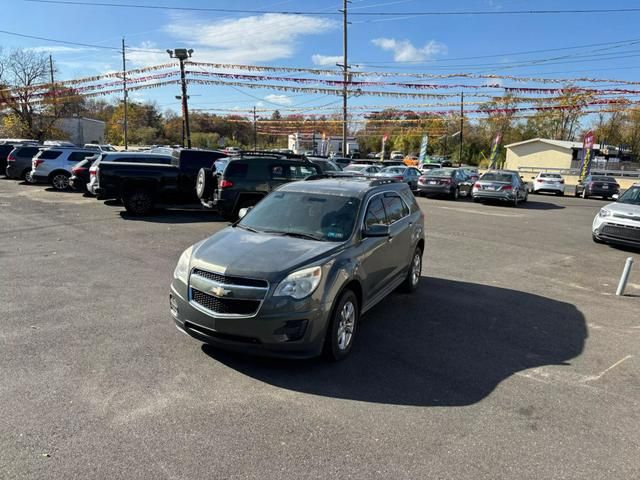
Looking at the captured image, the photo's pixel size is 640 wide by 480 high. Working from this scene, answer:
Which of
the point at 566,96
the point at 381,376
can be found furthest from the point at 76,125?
the point at 381,376

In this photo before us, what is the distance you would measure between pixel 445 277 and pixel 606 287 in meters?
2.68

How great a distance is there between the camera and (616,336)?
5562mm

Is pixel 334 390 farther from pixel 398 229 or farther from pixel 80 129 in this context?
pixel 80 129

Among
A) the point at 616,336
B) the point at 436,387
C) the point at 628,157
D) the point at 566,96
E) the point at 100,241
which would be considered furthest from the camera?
the point at 628,157

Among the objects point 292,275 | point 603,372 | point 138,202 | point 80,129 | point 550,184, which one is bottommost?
point 603,372

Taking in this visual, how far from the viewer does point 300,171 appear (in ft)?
42.3

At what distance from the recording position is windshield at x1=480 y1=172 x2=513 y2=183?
847 inches

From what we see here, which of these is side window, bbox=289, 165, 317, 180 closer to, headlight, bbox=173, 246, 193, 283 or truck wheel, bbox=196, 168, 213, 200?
truck wheel, bbox=196, 168, 213, 200

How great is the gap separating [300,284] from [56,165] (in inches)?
787

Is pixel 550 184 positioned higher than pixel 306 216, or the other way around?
pixel 306 216

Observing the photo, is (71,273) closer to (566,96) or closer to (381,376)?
(381,376)

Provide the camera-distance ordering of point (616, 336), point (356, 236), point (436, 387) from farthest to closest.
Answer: point (616, 336) → point (356, 236) → point (436, 387)

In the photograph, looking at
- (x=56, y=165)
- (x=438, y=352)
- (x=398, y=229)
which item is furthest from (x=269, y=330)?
(x=56, y=165)

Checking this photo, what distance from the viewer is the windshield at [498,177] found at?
21516mm
